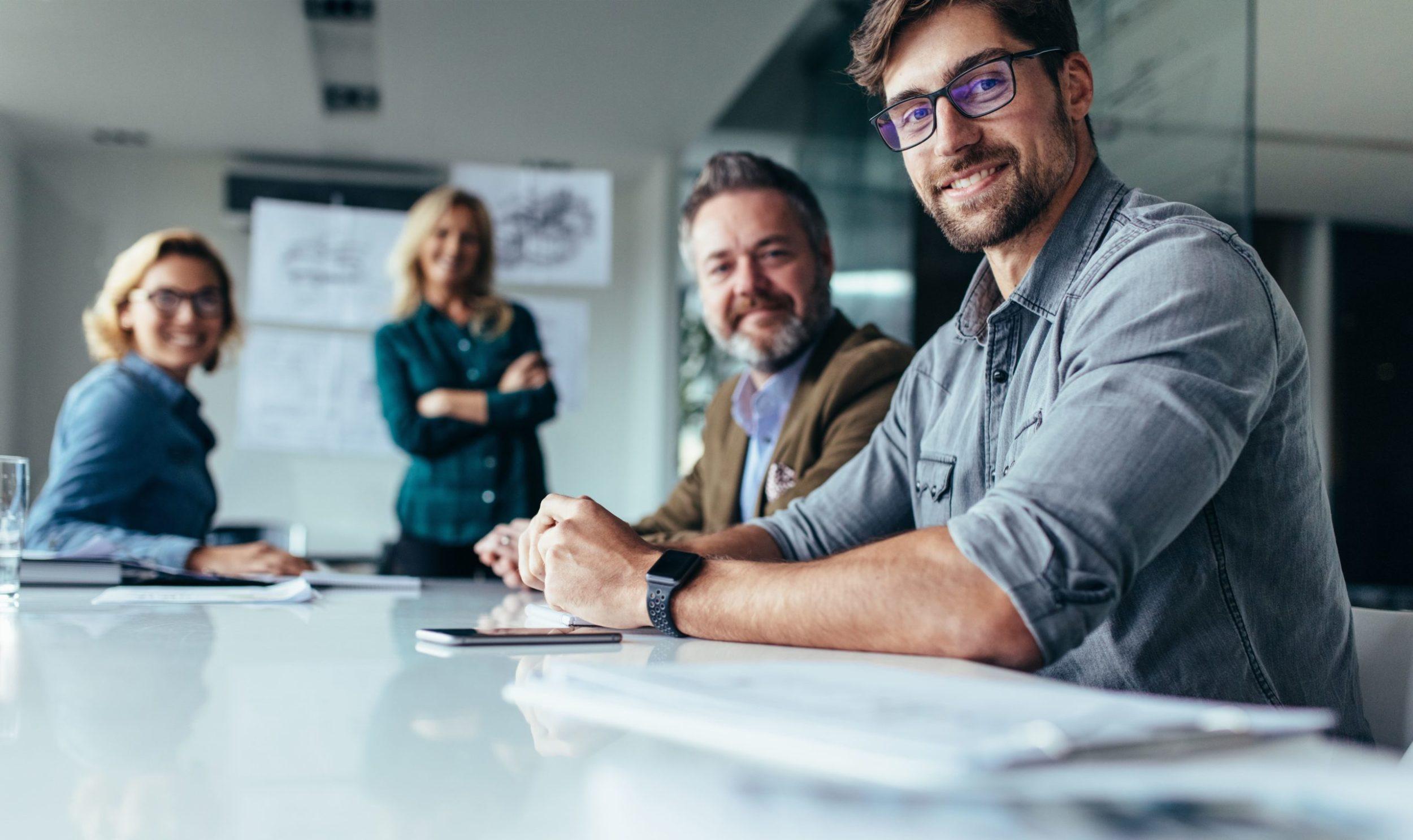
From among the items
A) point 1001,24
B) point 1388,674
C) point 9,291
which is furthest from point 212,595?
point 9,291

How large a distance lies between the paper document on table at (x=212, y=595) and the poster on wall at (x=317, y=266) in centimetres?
333

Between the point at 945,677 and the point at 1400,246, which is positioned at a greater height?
the point at 1400,246

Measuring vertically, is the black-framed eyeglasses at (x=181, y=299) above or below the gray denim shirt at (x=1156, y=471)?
above

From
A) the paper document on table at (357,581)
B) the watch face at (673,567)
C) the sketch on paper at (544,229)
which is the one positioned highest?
the sketch on paper at (544,229)

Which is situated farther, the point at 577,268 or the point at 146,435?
the point at 577,268

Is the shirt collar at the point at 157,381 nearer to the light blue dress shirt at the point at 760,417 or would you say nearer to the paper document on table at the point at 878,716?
the light blue dress shirt at the point at 760,417

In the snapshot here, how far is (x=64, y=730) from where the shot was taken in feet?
1.86

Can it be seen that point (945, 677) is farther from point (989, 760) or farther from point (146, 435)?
point (146, 435)

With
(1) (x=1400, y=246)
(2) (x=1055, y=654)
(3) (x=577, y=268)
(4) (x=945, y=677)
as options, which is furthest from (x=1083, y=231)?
(3) (x=577, y=268)

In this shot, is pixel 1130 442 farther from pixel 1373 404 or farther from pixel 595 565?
pixel 1373 404

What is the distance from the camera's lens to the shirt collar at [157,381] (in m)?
2.35

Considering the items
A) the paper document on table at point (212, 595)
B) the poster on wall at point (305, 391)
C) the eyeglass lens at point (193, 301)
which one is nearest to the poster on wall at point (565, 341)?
the poster on wall at point (305, 391)

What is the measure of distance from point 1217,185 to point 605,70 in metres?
2.58

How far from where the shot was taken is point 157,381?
2383 mm
